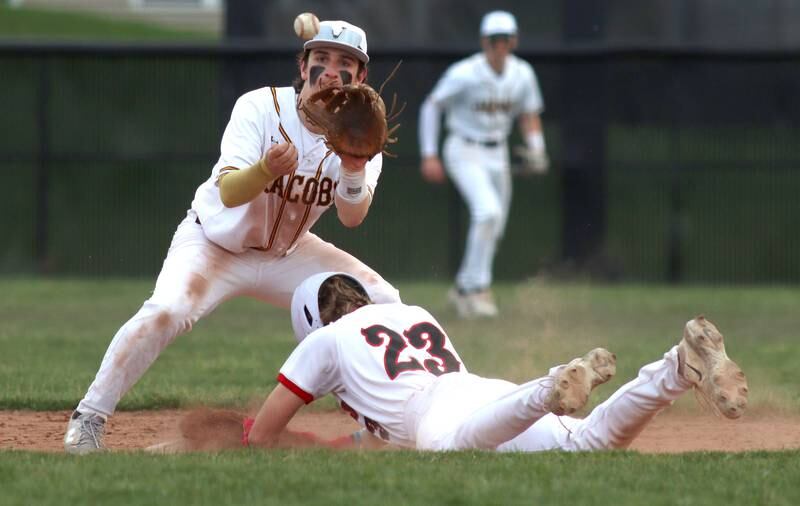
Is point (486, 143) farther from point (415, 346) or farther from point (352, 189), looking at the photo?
point (415, 346)

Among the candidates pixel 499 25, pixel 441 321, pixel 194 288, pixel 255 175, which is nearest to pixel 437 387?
pixel 255 175

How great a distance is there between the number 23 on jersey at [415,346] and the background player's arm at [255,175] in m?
0.79

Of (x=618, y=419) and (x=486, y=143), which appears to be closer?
(x=618, y=419)

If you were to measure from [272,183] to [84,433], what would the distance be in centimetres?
140

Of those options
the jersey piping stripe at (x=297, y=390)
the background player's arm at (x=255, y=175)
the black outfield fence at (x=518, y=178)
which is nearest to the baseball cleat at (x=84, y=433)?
the jersey piping stripe at (x=297, y=390)

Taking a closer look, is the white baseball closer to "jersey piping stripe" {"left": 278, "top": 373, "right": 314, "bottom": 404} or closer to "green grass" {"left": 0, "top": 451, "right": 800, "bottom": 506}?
"jersey piping stripe" {"left": 278, "top": 373, "right": 314, "bottom": 404}

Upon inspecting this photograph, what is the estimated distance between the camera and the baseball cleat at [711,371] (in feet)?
17.5

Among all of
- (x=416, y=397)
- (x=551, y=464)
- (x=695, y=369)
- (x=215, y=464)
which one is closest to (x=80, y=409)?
(x=215, y=464)

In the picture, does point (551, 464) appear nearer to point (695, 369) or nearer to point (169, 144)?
point (695, 369)

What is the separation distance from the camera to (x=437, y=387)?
5.71 metres

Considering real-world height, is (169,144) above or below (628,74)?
below

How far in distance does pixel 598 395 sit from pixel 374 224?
30.9 feet

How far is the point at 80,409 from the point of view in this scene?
247 inches

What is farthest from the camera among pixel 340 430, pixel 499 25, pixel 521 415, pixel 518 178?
pixel 518 178
